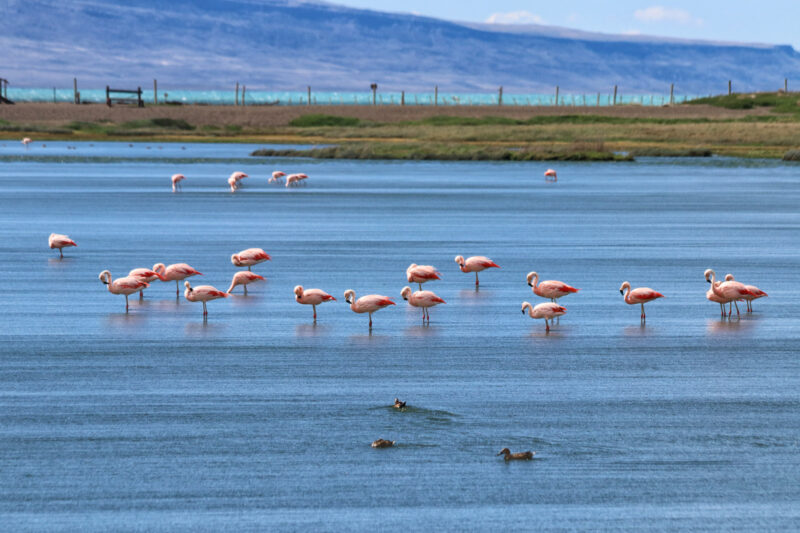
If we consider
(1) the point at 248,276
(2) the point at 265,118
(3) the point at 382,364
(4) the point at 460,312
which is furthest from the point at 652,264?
(2) the point at 265,118

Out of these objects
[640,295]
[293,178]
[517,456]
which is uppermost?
[293,178]

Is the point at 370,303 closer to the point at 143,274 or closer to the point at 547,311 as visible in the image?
the point at 547,311

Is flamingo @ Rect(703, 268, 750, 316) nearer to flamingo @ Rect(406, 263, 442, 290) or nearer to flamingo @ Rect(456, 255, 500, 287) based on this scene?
flamingo @ Rect(406, 263, 442, 290)

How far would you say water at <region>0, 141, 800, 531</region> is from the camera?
10352 millimetres

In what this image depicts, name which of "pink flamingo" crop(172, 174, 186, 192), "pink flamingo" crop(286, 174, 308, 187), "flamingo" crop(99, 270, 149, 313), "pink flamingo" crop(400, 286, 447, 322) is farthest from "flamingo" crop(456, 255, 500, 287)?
"pink flamingo" crop(286, 174, 308, 187)

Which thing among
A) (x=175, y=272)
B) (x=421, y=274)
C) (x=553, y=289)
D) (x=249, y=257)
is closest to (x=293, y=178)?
(x=249, y=257)

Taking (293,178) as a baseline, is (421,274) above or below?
below

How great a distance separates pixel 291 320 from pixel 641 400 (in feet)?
20.6

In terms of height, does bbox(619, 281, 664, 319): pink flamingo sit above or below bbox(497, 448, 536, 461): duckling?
above

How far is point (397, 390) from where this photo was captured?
13891 mm

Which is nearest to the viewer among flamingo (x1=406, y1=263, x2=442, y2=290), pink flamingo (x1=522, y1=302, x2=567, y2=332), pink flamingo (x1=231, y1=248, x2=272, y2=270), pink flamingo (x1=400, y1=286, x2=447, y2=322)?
pink flamingo (x1=522, y1=302, x2=567, y2=332)

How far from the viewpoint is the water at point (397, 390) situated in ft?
34.0

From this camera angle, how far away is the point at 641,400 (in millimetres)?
13586

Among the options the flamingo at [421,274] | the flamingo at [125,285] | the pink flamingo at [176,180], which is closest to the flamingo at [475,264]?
the flamingo at [421,274]
